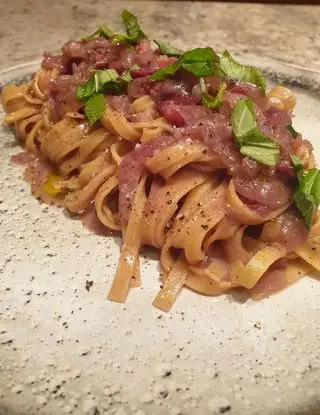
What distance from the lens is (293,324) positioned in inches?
89.6

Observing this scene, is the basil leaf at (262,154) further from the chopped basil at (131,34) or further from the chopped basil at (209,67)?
the chopped basil at (131,34)

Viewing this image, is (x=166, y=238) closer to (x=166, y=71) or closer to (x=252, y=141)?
(x=252, y=141)

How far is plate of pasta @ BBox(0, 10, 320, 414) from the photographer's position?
208 cm

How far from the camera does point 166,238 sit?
101 inches

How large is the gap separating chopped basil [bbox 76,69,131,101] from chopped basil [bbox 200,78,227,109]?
0.44 metres

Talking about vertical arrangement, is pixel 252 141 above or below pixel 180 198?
above

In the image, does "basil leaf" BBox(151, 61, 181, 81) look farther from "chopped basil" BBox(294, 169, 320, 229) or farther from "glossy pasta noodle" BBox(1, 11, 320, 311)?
"chopped basil" BBox(294, 169, 320, 229)

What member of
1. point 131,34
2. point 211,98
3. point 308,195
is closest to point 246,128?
point 211,98

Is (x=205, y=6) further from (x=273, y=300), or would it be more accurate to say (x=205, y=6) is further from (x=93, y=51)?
(x=273, y=300)

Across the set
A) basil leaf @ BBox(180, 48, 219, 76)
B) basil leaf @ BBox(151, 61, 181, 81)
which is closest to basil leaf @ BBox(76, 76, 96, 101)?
basil leaf @ BBox(151, 61, 181, 81)

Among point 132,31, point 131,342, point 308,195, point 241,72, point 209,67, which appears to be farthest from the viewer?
point 132,31

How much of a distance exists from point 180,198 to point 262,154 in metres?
0.41

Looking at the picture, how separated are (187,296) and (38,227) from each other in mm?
830

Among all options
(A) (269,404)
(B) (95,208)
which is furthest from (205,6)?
(A) (269,404)
